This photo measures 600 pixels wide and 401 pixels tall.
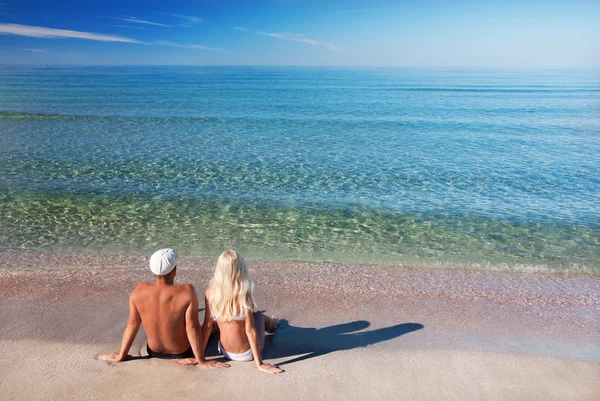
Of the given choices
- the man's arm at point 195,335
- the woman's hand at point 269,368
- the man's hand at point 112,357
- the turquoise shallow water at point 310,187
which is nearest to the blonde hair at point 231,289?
the man's arm at point 195,335

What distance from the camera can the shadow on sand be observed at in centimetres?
499

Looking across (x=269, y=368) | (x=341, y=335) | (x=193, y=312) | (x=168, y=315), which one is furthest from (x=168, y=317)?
(x=341, y=335)

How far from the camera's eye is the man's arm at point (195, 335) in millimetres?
4504

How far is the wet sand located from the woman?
0.55 ft

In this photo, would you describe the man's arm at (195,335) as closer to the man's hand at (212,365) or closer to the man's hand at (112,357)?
the man's hand at (212,365)

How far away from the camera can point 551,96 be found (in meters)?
43.1

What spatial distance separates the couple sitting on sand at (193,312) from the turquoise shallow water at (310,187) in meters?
3.88

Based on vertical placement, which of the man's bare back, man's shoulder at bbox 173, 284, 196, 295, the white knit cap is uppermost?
the white knit cap

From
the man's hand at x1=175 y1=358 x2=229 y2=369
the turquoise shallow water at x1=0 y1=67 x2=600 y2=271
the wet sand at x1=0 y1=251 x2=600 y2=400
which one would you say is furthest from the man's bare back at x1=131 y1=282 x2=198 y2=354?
the turquoise shallow water at x1=0 y1=67 x2=600 y2=271

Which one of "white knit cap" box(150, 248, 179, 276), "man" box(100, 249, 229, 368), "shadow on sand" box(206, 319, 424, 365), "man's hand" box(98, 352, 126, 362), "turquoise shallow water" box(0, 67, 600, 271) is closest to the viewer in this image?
"white knit cap" box(150, 248, 179, 276)

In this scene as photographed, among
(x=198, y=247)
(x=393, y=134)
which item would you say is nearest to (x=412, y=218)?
(x=198, y=247)

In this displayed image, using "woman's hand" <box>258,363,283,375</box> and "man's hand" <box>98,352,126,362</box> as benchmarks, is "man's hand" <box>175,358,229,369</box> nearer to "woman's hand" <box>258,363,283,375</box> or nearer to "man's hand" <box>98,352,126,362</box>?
"woman's hand" <box>258,363,283,375</box>

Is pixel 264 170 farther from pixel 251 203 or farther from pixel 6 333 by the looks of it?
pixel 6 333

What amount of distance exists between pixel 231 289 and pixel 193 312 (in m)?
0.44
